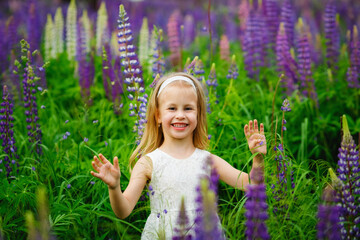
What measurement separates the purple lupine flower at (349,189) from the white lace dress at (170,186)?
0.78 m

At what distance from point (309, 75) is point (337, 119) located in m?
0.58

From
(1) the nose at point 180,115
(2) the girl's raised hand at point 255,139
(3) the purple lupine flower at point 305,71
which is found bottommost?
(2) the girl's raised hand at point 255,139

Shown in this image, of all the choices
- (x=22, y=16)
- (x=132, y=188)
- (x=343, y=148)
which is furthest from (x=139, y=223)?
(x=22, y=16)

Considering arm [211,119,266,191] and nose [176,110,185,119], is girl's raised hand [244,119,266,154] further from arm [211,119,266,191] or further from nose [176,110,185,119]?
nose [176,110,185,119]

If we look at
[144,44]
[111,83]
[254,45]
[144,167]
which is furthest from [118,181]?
[144,44]

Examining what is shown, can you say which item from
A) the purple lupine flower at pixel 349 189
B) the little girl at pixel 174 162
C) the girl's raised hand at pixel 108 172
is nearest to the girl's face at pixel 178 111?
the little girl at pixel 174 162

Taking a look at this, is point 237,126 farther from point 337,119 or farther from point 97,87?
point 97,87

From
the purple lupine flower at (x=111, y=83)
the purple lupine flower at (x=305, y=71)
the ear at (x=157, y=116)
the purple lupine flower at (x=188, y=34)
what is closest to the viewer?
the ear at (x=157, y=116)

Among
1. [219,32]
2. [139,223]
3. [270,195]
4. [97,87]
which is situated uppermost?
[219,32]

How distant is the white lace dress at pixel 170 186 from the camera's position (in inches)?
99.2

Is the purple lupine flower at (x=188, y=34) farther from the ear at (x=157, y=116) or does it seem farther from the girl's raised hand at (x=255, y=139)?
the girl's raised hand at (x=255, y=139)

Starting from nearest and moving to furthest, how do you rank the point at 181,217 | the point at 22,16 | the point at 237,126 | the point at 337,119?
the point at 181,217
the point at 237,126
the point at 337,119
the point at 22,16

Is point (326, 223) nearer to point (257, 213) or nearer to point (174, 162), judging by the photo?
point (257, 213)

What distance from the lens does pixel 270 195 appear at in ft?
8.81
